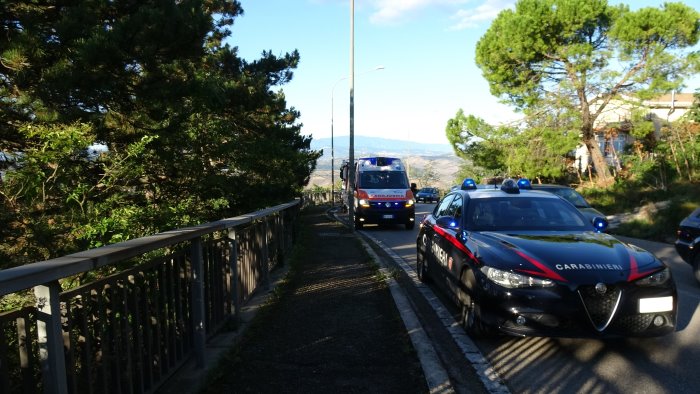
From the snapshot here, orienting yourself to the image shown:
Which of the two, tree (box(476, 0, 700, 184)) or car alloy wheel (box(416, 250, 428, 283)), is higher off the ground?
tree (box(476, 0, 700, 184))

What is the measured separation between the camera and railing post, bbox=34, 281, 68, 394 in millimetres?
2301

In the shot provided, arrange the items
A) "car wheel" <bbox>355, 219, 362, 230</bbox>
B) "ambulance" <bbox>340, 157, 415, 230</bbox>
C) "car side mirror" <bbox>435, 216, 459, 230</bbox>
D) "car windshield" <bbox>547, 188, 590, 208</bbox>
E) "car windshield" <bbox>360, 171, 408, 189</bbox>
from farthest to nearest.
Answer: "car windshield" <bbox>360, 171, 408, 189</bbox>
"car wheel" <bbox>355, 219, 362, 230</bbox>
"ambulance" <bbox>340, 157, 415, 230</bbox>
"car windshield" <bbox>547, 188, 590, 208</bbox>
"car side mirror" <bbox>435, 216, 459, 230</bbox>

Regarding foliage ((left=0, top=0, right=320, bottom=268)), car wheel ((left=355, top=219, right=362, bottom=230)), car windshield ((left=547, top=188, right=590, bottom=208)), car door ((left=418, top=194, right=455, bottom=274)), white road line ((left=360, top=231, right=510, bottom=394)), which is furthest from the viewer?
car wheel ((left=355, top=219, right=362, bottom=230))

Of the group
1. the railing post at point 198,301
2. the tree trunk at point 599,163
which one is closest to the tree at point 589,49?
the tree trunk at point 599,163

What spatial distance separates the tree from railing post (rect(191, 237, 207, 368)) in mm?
25454

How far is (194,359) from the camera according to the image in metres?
4.33

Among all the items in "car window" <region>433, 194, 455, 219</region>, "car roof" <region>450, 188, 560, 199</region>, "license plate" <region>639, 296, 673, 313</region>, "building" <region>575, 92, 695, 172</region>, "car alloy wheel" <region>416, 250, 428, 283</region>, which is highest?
"building" <region>575, 92, 695, 172</region>

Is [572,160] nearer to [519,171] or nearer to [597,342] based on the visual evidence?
[519,171]

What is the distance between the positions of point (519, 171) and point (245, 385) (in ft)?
89.8

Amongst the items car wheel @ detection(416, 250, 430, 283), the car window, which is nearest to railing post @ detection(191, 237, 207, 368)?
the car window

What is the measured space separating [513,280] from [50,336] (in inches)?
Answer: 143

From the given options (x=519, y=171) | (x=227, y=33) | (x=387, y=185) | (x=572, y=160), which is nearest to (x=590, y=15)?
(x=519, y=171)

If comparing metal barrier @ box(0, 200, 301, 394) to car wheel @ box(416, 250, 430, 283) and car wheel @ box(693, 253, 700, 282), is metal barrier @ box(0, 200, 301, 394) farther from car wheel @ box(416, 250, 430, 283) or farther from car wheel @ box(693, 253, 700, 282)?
car wheel @ box(693, 253, 700, 282)

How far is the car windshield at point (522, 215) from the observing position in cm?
610
